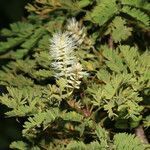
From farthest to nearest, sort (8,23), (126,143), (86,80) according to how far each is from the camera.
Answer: (8,23) < (86,80) < (126,143)

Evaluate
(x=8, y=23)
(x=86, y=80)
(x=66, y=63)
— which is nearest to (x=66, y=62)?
(x=66, y=63)

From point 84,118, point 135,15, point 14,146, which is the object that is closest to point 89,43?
point 135,15

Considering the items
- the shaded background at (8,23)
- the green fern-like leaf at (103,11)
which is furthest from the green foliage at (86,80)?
the shaded background at (8,23)

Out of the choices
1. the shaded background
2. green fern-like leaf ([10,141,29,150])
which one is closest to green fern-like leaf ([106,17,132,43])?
green fern-like leaf ([10,141,29,150])

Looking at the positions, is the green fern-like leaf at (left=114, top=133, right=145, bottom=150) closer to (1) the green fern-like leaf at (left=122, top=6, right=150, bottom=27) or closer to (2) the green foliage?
(2) the green foliage

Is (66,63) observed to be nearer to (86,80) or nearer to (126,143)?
(86,80)

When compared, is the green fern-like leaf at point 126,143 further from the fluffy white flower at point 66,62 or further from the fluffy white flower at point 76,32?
the fluffy white flower at point 76,32

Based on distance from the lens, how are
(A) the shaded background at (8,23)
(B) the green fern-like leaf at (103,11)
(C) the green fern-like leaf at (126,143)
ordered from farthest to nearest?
(A) the shaded background at (8,23), (B) the green fern-like leaf at (103,11), (C) the green fern-like leaf at (126,143)
